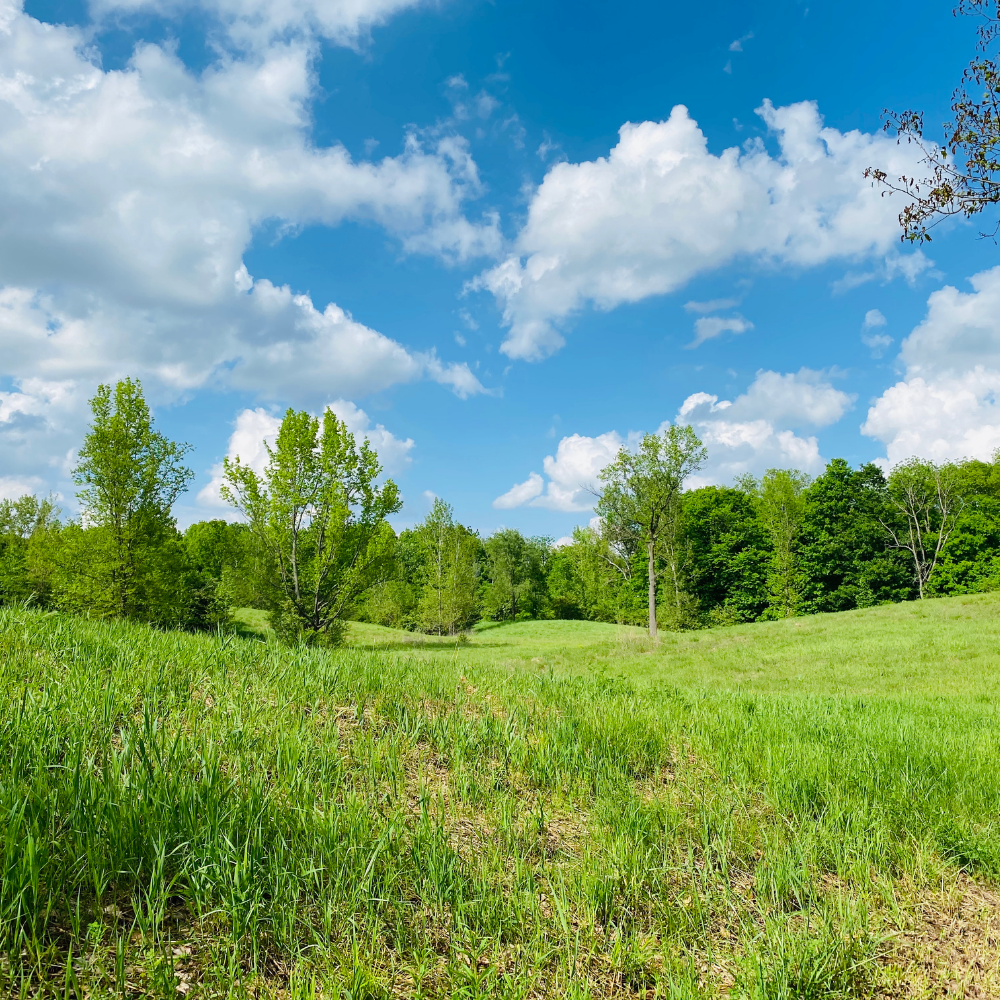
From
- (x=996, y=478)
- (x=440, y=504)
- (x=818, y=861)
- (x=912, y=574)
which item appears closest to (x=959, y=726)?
(x=818, y=861)

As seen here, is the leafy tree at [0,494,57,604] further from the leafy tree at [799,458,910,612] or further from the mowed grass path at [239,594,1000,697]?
the leafy tree at [799,458,910,612]

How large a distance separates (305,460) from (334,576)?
5465mm

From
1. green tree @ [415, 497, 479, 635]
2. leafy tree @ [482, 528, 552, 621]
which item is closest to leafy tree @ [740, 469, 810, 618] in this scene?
green tree @ [415, 497, 479, 635]

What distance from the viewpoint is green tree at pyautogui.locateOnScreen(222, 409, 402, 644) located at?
76.2 feet

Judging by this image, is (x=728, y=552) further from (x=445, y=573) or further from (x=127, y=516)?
(x=127, y=516)

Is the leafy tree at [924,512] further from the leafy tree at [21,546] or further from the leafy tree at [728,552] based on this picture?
the leafy tree at [21,546]

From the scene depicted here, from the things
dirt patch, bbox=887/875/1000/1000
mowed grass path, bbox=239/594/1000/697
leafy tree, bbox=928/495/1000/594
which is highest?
leafy tree, bbox=928/495/1000/594

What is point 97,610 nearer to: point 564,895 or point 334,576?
point 334,576

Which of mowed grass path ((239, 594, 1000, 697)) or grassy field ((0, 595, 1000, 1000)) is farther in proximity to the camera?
mowed grass path ((239, 594, 1000, 697))

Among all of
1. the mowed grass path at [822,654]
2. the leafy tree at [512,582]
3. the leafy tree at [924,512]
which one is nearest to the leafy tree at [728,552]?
the leafy tree at [924,512]

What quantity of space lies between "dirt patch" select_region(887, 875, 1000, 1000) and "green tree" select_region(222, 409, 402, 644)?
20.9 metres

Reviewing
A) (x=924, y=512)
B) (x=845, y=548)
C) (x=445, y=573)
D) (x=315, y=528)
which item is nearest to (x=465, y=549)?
(x=445, y=573)

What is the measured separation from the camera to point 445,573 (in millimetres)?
45250

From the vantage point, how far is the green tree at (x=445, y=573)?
143 feet
